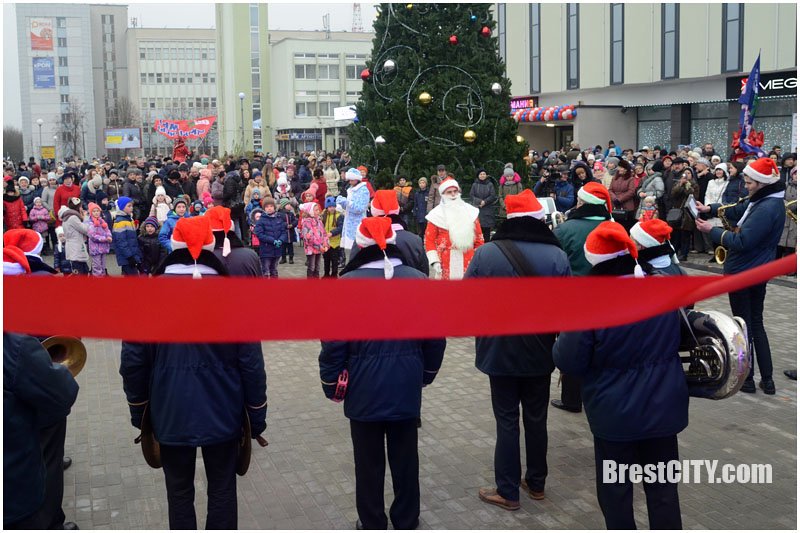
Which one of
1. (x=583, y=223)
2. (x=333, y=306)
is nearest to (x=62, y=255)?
(x=583, y=223)

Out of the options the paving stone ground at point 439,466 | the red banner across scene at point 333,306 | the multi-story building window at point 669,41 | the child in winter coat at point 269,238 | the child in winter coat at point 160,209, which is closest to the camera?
the red banner across scene at point 333,306

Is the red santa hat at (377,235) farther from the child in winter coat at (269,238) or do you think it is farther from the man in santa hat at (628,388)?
the child in winter coat at (269,238)

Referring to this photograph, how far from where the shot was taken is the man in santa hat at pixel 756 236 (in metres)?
7.05

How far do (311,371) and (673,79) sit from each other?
31064mm

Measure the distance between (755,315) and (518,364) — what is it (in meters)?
3.32

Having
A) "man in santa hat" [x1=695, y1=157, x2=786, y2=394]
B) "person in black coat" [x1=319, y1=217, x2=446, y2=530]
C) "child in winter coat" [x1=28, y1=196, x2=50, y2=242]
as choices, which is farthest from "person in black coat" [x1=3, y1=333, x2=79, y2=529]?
"child in winter coat" [x1=28, y1=196, x2=50, y2=242]

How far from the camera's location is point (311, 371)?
9.13m

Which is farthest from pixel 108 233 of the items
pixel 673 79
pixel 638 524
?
pixel 673 79

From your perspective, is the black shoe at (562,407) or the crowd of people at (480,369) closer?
the crowd of people at (480,369)

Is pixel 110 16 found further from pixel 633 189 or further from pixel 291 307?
pixel 291 307

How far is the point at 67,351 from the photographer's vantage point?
192 inches

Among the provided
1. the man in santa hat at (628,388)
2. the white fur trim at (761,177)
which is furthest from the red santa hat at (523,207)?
the white fur trim at (761,177)

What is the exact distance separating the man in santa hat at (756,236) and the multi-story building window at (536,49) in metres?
37.7

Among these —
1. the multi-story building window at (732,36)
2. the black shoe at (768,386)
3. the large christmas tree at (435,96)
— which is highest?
the multi-story building window at (732,36)
